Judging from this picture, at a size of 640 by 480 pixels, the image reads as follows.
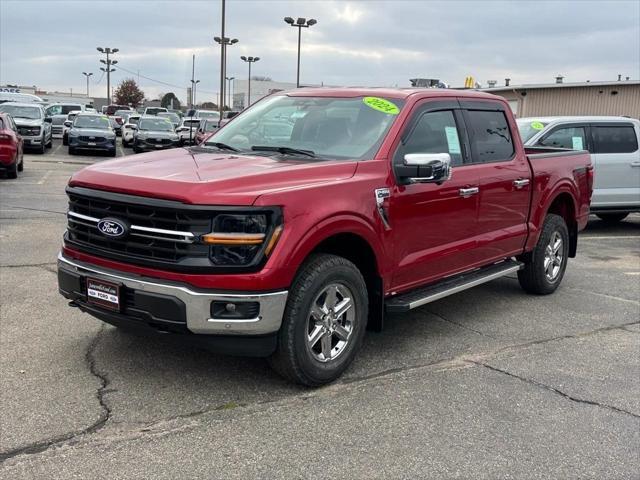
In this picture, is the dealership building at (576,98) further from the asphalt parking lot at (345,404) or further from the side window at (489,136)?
the asphalt parking lot at (345,404)

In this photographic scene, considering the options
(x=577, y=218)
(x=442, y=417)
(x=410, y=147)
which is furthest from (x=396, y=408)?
(x=577, y=218)

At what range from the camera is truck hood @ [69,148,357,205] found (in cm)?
365

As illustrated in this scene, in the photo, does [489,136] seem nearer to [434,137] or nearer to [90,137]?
[434,137]

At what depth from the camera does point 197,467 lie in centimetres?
319

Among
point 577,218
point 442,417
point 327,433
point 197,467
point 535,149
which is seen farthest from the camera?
point 535,149

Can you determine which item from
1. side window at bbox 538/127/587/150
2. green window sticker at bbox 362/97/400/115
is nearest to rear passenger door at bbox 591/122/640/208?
side window at bbox 538/127/587/150

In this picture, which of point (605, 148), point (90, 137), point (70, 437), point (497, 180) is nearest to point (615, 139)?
point (605, 148)

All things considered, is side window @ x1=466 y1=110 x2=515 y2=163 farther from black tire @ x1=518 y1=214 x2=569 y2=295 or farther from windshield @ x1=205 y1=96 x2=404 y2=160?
black tire @ x1=518 y1=214 x2=569 y2=295

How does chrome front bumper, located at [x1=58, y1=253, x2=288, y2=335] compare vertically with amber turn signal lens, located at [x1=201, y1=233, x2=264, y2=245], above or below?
below

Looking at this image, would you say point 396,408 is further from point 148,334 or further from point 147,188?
point 147,188

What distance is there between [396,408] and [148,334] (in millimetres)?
1547

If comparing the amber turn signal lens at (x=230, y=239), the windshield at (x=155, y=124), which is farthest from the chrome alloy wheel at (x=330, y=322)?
the windshield at (x=155, y=124)

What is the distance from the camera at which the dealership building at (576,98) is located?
29.5 meters

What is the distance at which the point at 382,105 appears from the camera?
4945mm
